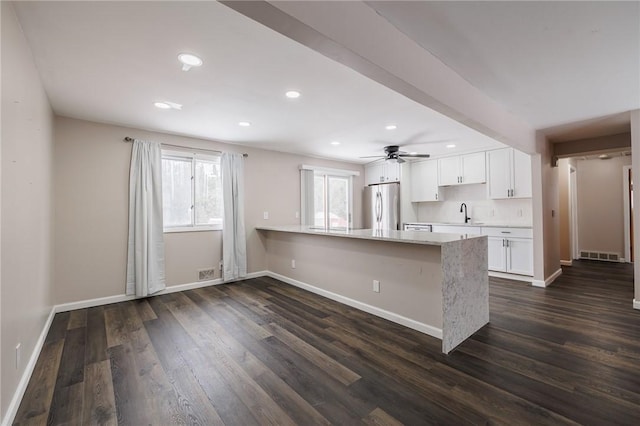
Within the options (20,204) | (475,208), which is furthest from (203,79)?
(475,208)

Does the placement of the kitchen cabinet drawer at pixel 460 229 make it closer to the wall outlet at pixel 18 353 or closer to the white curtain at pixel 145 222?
the white curtain at pixel 145 222

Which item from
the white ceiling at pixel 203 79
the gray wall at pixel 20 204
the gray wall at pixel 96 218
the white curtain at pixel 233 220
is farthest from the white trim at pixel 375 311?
the gray wall at pixel 20 204

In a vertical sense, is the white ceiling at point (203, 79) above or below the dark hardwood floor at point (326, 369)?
above

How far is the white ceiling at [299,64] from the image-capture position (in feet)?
5.57

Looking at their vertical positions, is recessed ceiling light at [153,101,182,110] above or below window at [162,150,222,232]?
above

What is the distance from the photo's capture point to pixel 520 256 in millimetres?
4676

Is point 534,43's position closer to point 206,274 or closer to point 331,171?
point 331,171

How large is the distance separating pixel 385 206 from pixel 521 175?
256cm

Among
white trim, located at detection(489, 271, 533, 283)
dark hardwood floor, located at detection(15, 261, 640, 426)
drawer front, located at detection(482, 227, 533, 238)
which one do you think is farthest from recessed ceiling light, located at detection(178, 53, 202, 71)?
white trim, located at detection(489, 271, 533, 283)

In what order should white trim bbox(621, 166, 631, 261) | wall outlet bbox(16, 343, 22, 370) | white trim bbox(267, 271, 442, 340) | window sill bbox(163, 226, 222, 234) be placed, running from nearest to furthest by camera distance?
1. wall outlet bbox(16, 343, 22, 370)
2. white trim bbox(267, 271, 442, 340)
3. window sill bbox(163, 226, 222, 234)
4. white trim bbox(621, 166, 631, 261)

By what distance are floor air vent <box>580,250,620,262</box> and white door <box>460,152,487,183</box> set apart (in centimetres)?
362

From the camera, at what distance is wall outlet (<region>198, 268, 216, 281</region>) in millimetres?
4512

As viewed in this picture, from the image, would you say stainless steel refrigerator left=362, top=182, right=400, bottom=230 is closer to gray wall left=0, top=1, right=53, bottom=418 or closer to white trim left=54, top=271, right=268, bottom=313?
white trim left=54, top=271, right=268, bottom=313

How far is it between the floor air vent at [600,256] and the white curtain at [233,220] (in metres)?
7.66
